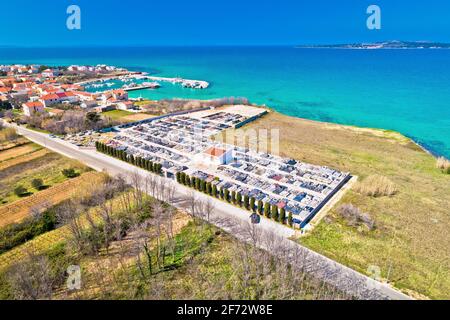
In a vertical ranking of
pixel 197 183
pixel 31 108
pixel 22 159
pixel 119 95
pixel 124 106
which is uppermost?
pixel 119 95

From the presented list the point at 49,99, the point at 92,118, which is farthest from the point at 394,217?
the point at 49,99

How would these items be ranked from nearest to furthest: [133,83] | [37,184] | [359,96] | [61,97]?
1. [37,184]
2. [61,97]
3. [359,96]
4. [133,83]

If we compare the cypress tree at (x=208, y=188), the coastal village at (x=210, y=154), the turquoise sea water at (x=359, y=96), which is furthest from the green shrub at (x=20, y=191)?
the turquoise sea water at (x=359, y=96)

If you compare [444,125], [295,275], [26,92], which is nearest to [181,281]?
[295,275]

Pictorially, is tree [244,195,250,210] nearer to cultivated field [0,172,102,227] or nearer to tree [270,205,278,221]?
tree [270,205,278,221]

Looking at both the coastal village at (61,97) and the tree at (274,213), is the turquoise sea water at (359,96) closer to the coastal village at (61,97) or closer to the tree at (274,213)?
the coastal village at (61,97)

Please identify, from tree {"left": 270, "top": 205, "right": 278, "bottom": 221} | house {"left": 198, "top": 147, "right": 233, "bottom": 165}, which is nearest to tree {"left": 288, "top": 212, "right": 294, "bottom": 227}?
tree {"left": 270, "top": 205, "right": 278, "bottom": 221}

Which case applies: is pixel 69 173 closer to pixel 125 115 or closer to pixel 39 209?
pixel 39 209

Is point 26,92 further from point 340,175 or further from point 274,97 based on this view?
point 340,175
